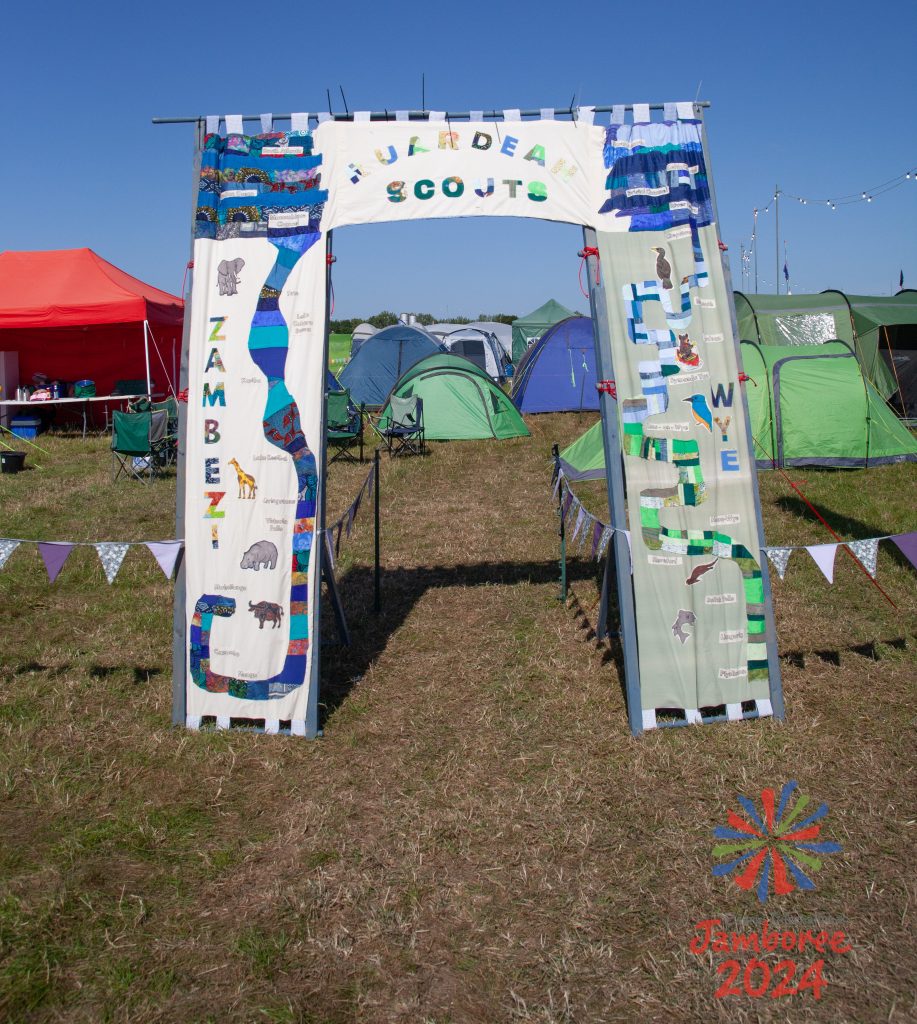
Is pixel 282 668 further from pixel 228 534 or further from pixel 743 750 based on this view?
pixel 743 750

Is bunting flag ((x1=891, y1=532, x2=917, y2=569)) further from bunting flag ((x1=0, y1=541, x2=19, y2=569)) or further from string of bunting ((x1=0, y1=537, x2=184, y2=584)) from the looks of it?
bunting flag ((x1=0, y1=541, x2=19, y2=569))

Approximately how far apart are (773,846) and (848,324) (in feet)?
44.4

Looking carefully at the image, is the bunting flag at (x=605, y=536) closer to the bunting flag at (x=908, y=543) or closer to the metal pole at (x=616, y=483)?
the metal pole at (x=616, y=483)

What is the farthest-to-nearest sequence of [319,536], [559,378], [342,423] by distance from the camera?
[559,378]
[342,423]
[319,536]

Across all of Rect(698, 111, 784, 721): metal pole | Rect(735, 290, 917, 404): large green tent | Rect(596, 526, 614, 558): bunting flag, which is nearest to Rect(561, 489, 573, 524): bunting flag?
Rect(596, 526, 614, 558): bunting flag

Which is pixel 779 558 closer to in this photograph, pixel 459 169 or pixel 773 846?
pixel 773 846

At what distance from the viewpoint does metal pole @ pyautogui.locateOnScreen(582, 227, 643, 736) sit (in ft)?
14.2

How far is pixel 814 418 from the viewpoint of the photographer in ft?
38.2

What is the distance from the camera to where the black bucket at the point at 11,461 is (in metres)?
12.6

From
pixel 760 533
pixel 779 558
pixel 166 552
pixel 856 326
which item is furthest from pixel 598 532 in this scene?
pixel 856 326

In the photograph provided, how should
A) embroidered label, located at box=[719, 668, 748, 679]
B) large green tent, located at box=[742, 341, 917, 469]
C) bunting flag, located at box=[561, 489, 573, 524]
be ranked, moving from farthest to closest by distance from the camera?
large green tent, located at box=[742, 341, 917, 469], bunting flag, located at box=[561, 489, 573, 524], embroidered label, located at box=[719, 668, 748, 679]

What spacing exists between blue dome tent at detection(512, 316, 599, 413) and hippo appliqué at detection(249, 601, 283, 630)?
1418 cm

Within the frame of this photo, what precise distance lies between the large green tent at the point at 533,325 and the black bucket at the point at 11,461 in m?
15.4

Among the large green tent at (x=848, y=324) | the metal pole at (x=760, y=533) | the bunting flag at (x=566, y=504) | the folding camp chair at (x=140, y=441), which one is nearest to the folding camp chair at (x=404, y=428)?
the folding camp chair at (x=140, y=441)
